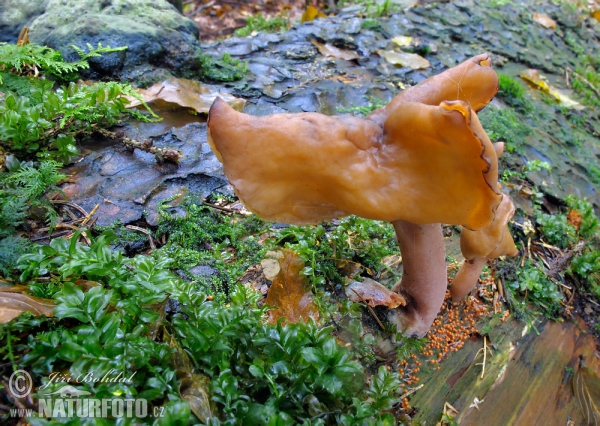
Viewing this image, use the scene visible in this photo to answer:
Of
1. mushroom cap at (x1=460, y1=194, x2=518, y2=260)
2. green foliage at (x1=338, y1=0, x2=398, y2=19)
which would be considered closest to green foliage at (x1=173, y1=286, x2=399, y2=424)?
mushroom cap at (x1=460, y1=194, x2=518, y2=260)

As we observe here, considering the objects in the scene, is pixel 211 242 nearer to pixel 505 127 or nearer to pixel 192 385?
pixel 192 385

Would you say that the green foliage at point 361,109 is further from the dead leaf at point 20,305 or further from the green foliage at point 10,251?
the dead leaf at point 20,305

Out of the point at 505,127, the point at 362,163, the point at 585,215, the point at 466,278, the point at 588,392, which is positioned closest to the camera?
the point at 362,163

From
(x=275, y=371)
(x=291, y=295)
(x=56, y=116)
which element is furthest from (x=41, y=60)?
(x=275, y=371)

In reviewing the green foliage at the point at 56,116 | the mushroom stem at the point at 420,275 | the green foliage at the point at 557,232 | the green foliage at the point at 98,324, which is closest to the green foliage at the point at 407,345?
the mushroom stem at the point at 420,275

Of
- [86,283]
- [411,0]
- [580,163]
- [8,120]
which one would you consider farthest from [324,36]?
[86,283]

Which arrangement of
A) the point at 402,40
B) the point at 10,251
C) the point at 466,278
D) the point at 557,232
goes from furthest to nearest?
the point at 402,40, the point at 557,232, the point at 466,278, the point at 10,251
